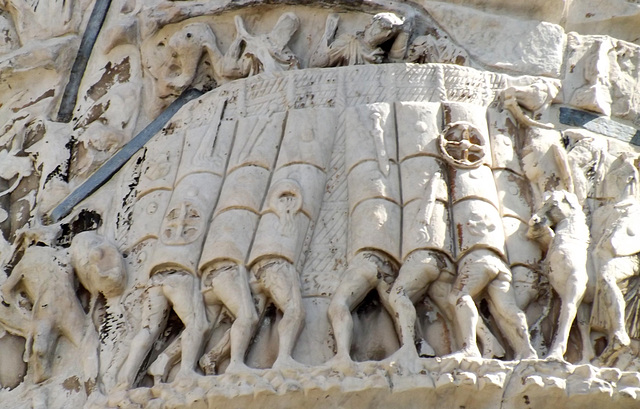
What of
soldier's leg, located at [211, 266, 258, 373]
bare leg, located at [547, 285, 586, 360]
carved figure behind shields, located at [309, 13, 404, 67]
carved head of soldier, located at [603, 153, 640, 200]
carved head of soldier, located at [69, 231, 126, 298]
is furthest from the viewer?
carved figure behind shields, located at [309, 13, 404, 67]

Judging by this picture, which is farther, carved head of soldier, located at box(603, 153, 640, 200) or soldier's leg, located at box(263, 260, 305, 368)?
carved head of soldier, located at box(603, 153, 640, 200)

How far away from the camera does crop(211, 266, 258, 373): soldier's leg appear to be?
635 cm

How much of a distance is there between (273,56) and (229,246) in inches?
53.3

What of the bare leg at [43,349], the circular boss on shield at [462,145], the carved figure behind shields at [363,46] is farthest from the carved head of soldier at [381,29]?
the bare leg at [43,349]

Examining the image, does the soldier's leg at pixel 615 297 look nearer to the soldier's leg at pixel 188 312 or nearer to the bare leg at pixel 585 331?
the bare leg at pixel 585 331

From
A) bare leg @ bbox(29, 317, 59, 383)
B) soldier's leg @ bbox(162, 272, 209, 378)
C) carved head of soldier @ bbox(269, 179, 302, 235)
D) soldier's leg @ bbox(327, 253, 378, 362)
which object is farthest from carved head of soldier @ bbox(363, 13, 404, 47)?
bare leg @ bbox(29, 317, 59, 383)

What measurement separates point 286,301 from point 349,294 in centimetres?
29

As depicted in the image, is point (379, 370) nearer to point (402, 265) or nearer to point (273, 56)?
point (402, 265)

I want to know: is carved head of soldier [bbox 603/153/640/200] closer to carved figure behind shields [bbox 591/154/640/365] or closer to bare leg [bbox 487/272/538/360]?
carved figure behind shields [bbox 591/154/640/365]

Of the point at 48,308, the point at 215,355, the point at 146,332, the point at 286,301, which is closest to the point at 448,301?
the point at 286,301

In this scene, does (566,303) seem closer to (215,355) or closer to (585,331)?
(585,331)

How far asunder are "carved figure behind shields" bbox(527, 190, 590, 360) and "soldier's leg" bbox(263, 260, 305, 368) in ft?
3.75

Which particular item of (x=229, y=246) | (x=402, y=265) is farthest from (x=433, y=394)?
(x=229, y=246)

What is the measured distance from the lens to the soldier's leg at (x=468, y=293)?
631cm
